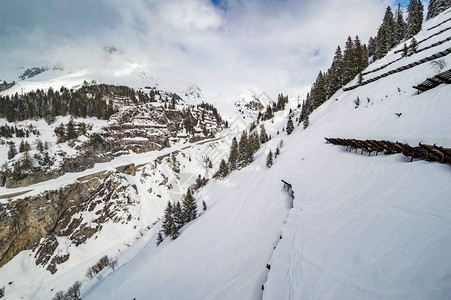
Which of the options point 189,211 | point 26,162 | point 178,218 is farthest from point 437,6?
point 26,162

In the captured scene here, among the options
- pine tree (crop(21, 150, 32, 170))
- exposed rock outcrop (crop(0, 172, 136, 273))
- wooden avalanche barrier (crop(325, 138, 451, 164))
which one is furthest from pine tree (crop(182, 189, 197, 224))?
pine tree (crop(21, 150, 32, 170))

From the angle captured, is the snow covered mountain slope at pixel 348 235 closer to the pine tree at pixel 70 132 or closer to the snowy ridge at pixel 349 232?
the snowy ridge at pixel 349 232

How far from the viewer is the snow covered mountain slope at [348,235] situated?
4.65 meters

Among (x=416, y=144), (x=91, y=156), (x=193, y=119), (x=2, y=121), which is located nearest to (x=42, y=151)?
(x=91, y=156)

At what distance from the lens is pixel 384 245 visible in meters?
5.50

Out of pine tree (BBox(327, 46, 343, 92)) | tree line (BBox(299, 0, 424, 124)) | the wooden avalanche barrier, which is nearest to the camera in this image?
the wooden avalanche barrier

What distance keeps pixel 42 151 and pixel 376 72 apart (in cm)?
10168

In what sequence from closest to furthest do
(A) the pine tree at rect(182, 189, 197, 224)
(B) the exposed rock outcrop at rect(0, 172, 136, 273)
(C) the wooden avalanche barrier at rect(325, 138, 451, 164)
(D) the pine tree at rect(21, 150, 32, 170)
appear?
1. (C) the wooden avalanche barrier at rect(325, 138, 451, 164)
2. (A) the pine tree at rect(182, 189, 197, 224)
3. (B) the exposed rock outcrop at rect(0, 172, 136, 273)
4. (D) the pine tree at rect(21, 150, 32, 170)

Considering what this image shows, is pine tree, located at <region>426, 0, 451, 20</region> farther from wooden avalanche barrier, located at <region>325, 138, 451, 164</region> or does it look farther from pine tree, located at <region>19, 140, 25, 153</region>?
pine tree, located at <region>19, 140, 25, 153</region>

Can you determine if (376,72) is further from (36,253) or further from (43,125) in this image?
(43,125)

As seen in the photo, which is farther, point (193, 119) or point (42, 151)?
point (193, 119)

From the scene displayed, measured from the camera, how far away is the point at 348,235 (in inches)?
270

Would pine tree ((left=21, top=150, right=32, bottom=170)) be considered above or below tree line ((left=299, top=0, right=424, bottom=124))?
below

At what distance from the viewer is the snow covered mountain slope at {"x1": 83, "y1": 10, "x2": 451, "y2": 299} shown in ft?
15.3
